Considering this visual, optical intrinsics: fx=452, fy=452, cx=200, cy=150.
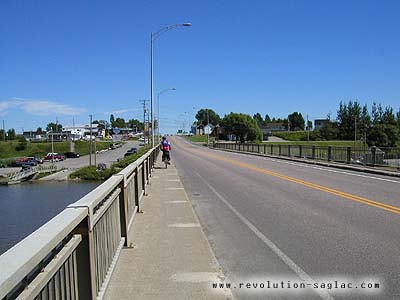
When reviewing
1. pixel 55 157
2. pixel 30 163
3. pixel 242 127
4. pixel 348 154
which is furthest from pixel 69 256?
pixel 55 157

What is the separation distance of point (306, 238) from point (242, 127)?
407 feet

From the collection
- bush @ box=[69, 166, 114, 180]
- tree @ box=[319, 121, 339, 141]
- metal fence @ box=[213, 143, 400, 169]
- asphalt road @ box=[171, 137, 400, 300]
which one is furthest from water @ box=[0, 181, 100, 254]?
tree @ box=[319, 121, 339, 141]

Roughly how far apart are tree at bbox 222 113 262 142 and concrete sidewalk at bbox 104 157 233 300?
4801 inches

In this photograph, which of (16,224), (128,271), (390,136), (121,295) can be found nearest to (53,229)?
(121,295)

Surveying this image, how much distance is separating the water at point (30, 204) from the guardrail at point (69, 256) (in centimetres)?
2482

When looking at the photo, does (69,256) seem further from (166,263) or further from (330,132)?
(330,132)

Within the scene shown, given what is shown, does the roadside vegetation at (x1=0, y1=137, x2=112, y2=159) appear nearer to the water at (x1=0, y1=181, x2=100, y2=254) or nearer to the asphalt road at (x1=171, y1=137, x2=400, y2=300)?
the water at (x1=0, y1=181, x2=100, y2=254)

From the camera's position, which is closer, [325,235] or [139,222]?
[325,235]

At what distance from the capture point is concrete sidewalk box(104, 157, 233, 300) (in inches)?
205

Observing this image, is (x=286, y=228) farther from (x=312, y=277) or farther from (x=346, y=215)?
(x=312, y=277)

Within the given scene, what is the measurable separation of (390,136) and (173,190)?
9957 centimetres

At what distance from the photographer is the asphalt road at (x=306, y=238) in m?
5.68

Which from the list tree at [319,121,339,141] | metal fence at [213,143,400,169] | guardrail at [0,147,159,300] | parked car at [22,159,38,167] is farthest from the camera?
tree at [319,121,339,141]

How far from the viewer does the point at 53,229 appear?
3209 millimetres
